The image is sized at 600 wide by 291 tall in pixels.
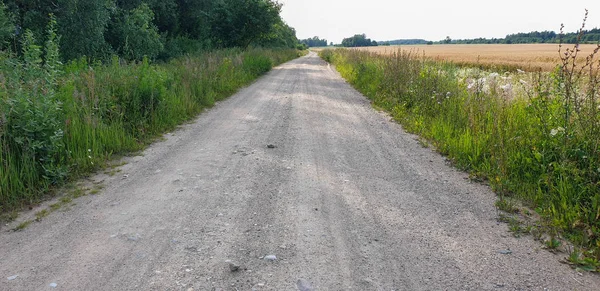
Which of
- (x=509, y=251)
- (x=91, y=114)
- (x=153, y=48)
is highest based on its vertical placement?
(x=153, y=48)

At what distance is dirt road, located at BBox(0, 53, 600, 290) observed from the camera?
277 cm

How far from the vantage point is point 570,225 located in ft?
11.6

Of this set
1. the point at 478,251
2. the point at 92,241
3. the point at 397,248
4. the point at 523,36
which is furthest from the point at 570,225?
the point at 523,36

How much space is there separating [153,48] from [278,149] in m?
17.4

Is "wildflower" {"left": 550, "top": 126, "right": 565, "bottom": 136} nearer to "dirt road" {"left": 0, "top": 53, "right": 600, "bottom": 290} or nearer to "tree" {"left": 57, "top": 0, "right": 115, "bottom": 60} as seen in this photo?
"dirt road" {"left": 0, "top": 53, "right": 600, "bottom": 290}

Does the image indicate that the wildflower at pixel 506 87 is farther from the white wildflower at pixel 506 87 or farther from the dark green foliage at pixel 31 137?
the dark green foliage at pixel 31 137

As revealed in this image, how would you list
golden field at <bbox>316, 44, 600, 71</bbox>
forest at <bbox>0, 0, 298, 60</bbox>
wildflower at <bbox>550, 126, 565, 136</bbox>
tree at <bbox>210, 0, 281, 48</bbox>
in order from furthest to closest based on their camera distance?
tree at <bbox>210, 0, 281, 48</bbox> → golden field at <bbox>316, 44, 600, 71</bbox> → forest at <bbox>0, 0, 298, 60</bbox> → wildflower at <bbox>550, 126, 565, 136</bbox>

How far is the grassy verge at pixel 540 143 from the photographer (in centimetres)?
363

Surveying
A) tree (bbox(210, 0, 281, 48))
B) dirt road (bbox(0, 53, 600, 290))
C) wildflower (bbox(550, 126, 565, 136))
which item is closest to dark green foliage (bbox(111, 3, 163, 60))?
tree (bbox(210, 0, 281, 48))

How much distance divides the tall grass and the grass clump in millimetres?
5143

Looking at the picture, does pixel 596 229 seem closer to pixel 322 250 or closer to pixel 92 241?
pixel 322 250

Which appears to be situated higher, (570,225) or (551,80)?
(551,80)

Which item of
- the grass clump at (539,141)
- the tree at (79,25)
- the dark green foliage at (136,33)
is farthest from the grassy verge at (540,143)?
the dark green foliage at (136,33)

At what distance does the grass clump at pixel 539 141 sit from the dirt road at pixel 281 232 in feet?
1.26
